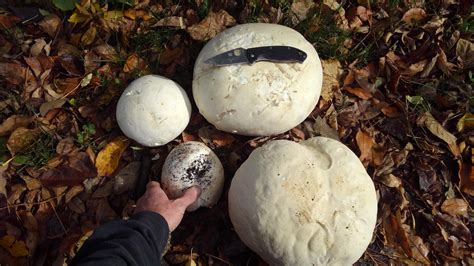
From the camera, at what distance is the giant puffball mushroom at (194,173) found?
2.41m

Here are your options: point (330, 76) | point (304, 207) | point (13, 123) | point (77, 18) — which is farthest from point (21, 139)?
point (330, 76)

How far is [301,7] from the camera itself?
308 cm

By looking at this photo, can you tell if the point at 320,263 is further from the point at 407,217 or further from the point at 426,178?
the point at 426,178

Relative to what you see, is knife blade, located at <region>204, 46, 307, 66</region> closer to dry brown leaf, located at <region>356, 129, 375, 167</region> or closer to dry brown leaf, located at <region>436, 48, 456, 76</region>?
dry brown leaf, located at <region>356, 129, 375, 167</region>

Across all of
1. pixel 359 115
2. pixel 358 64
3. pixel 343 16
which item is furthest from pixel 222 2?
pixel 359 115

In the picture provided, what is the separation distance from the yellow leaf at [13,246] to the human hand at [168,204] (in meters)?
0.79

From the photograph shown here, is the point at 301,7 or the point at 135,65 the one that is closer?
the point at 135,65

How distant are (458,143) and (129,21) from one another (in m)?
2.61

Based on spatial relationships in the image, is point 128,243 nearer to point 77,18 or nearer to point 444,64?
point 77,18

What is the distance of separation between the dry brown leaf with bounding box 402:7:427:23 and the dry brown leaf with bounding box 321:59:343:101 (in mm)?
660

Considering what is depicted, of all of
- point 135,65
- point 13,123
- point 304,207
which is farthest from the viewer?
point 135,65

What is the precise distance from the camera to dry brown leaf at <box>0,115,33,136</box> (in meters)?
2.68

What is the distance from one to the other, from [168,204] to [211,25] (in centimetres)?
142

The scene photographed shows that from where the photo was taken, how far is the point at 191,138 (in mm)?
2738
